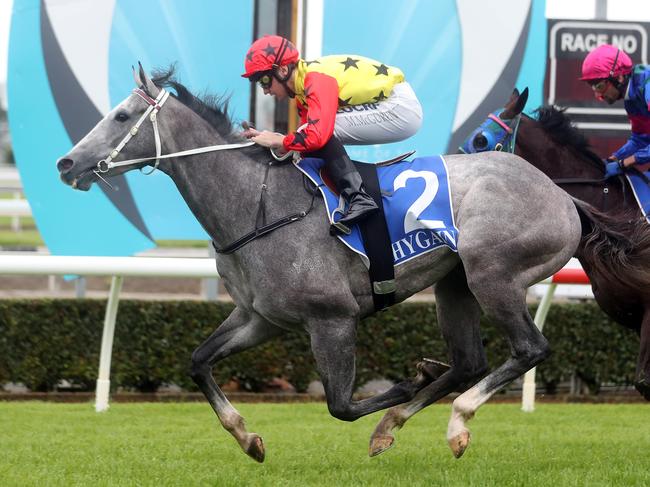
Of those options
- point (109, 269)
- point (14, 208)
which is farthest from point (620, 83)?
point (14, 208)

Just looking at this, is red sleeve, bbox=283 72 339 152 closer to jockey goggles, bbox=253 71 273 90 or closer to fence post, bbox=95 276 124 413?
jockey goggles, bbox=253 71 273 90

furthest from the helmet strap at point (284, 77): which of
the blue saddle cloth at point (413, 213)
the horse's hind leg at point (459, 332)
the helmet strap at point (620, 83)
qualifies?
the helmet strap at point (620, 83)

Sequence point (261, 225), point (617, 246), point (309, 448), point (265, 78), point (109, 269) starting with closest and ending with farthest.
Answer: point (261, 225), point (265, 78), point (617, 246), point (309, 448), point (109, 269)

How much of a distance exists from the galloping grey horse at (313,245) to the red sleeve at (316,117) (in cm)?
19

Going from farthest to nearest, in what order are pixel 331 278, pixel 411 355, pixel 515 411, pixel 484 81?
pixel 484 81
pixel 411 355
pixel 515 411
pixel 331 278

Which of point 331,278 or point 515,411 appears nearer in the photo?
point 331,278

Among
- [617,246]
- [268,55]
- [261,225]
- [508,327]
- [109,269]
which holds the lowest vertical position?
[109,269]

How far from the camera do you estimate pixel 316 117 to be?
13.4 ft

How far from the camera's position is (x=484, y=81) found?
7.42 meters

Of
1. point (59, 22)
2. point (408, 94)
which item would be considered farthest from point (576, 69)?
point (59, 22)

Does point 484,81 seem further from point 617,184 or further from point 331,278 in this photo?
point 331,278

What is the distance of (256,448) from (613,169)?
77.8 inches

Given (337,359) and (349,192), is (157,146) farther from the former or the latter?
(337,359)

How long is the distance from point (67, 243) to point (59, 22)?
1369mm
